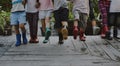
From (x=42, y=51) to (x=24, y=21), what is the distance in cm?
136

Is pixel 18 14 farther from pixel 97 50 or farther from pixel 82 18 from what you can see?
pixel 97 50

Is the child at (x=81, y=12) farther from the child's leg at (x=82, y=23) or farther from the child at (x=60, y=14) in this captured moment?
the child at (x=60, y=14)

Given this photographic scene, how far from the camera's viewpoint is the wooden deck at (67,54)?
9.59 metres

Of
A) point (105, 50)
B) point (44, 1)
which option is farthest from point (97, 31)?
point (105, 50)

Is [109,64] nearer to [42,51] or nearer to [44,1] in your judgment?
[42,51]

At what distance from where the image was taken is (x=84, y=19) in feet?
43.8

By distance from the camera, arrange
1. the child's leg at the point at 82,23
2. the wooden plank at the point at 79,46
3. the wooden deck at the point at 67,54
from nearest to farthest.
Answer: the wooden deck at the point at 67,54, the wooden plank at the point at 79,46, the child's leg at the point at 82,23

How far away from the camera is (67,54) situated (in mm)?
10797

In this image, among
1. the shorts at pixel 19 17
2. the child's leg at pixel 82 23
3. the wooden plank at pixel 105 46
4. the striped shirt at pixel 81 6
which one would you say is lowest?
the wooden plank at pixel 105 46

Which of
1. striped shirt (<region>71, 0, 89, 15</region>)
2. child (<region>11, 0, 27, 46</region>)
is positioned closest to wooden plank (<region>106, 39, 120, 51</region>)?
striped shirt (<region>71, 0, 89, 15</region>)

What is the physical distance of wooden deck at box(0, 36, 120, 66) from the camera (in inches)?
377

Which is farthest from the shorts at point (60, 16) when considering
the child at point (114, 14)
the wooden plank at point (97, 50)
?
the child at point (114, 14)

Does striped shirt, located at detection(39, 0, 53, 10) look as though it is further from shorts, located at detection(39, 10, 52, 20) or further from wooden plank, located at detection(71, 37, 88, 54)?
wooden plank, located at detection(71, 37, 88, 54)

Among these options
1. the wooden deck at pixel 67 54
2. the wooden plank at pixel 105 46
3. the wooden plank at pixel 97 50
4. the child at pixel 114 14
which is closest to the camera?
the wooden deck at pixel 67 54
